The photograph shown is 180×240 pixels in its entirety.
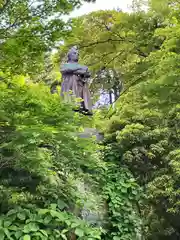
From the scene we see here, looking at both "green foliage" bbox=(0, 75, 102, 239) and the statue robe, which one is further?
the statue robe

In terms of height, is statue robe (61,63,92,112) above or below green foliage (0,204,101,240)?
above

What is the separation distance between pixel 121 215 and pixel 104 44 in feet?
20.9

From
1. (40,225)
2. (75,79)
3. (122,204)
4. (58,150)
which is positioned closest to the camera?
(40,225)

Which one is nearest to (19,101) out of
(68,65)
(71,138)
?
(71,138)

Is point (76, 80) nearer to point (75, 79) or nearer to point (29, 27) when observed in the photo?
point (75, 79)

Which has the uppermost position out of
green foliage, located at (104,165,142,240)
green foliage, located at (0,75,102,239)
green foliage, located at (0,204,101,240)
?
green foliage, located at (0,75,102,239)

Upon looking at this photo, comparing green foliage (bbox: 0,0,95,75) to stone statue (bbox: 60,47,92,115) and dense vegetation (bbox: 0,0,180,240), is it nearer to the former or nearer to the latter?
dense vegetation (bbox: 0,0,180,240)

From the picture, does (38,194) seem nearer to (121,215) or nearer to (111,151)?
(121,215)

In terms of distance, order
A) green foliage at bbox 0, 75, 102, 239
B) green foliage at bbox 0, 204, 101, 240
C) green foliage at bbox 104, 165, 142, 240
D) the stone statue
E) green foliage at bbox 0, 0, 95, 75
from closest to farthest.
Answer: green foliage at bbox 0, 204, 101, 240 → green foliage at bbox 0, 75, 102, 239 → green foliage at bbox 0, 0, 95, 75 → green foliage at bbox 104, 165, 142, 240 → the stone statue

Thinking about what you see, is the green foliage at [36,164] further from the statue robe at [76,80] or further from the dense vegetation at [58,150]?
the statue robe at [76,80]

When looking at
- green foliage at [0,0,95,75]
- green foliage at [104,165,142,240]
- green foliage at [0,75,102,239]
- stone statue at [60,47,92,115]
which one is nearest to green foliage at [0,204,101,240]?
green foliage at [0,75,102,239]

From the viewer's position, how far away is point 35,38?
297cm

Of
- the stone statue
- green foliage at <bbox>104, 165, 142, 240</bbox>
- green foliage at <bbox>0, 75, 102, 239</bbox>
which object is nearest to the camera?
green foliage at <bbox>0, 75, 102, 239</bbox>

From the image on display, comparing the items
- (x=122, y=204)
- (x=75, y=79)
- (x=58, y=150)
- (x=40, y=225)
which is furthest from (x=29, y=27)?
(x=75, y=79)
